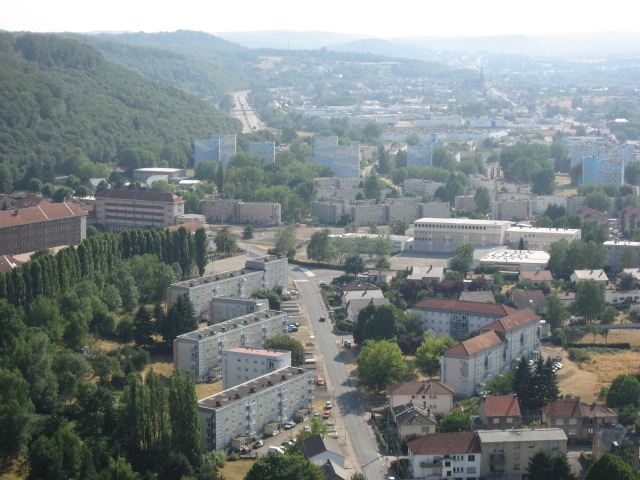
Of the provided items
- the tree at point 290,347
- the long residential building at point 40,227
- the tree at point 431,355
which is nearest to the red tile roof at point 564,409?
the tree at point 431,355

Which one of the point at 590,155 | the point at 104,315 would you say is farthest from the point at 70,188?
the point at 590,155

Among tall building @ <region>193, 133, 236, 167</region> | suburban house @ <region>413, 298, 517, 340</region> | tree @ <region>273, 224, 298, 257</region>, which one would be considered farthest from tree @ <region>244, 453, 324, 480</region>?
tall building @ <region>193, 133, 236, 167</region>

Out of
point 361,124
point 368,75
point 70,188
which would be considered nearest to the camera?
point 70,188

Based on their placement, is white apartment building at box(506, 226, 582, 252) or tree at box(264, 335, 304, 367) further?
white apartment building at box(506, 226, 582, 252)

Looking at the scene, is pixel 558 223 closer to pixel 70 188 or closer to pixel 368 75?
pixel 70 188

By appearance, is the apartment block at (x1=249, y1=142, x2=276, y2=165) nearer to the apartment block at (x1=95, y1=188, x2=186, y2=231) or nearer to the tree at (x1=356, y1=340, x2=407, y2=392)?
the apartment block at (x1=95, y1=188, x2=186, y2=231)

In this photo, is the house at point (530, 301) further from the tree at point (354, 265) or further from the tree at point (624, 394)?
the tree at point (624, 394)
